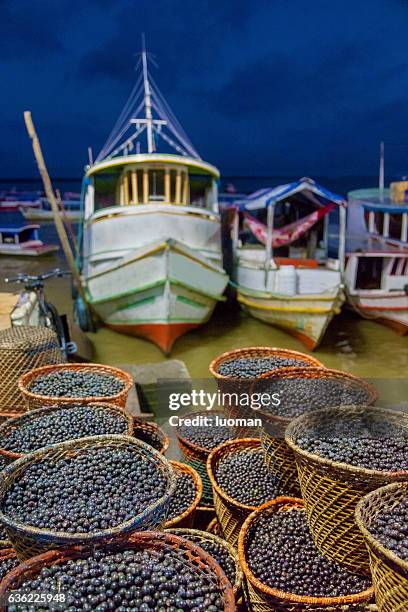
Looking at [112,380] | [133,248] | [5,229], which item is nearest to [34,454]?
[112,380]

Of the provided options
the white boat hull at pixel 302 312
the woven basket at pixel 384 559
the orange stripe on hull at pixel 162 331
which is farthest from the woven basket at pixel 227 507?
the white boat hull at pixel 302 312

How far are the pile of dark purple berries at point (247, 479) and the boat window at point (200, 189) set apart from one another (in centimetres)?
778

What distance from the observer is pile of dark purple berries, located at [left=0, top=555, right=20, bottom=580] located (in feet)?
7.20

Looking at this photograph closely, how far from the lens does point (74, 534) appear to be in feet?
6.23

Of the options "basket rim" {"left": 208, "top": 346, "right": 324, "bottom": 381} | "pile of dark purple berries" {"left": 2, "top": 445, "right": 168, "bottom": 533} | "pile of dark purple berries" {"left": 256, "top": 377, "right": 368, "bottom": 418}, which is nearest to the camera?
"pile of dark purple berries" {"left": 2, "top": 445, "right": 168, "bottom": 533}

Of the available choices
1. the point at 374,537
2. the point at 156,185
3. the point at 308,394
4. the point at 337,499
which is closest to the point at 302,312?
the point at 156,185

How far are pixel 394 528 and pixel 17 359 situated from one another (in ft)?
10.6

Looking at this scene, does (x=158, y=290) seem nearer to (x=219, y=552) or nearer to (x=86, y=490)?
(x=219, y=552)

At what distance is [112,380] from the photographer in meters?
3.72

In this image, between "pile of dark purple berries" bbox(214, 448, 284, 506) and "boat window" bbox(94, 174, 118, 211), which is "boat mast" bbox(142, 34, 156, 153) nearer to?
"boat window" bbox(94, 174, 118, 211)

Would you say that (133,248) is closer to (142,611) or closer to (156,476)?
(156,476)

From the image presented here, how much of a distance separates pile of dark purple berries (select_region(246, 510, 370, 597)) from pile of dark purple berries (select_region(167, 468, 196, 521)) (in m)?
0.55

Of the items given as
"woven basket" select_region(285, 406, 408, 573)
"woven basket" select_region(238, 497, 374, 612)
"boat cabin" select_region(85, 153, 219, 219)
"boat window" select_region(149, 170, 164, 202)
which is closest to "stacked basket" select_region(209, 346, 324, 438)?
"woven basket" select_region(285, 406, 408, 573)

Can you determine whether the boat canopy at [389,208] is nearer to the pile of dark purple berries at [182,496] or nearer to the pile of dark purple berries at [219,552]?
the pile of dark purple berries at [182,496]
